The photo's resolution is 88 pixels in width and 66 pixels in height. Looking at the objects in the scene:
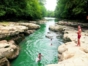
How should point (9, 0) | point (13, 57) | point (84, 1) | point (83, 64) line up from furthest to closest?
point (9, 0)
point (84, 1)
point (13, 57)
point (83, 64)

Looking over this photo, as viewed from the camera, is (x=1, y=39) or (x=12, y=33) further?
(x=12, y=33)

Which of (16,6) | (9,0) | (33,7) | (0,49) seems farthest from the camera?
(33,7)

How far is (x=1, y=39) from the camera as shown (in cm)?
1680

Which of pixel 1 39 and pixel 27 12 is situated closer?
pixel 1 39

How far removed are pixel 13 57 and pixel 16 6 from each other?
25897 millimetres

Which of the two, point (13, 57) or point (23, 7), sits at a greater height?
point (23, 7)

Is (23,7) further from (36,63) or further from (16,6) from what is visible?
(36,63)

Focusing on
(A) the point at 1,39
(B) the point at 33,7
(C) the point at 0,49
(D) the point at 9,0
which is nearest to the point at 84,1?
(D) the point at 9,0

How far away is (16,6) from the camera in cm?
3812

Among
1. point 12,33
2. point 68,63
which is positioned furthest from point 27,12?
point 68,63

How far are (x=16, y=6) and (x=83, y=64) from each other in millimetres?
31898

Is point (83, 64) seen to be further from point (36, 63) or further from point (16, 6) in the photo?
point (16, 6)

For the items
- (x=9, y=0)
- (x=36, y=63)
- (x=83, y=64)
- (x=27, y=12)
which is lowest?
(x=36, y=63)

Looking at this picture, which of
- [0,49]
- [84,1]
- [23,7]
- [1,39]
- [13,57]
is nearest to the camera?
[0,49]
